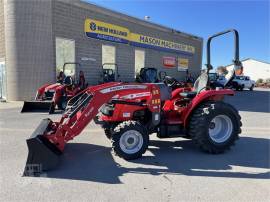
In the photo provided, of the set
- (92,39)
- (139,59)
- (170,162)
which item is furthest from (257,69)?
(170,162)

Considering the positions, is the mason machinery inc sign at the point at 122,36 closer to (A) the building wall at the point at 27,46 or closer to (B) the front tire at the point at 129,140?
(A) the building wall at the point at 27,46

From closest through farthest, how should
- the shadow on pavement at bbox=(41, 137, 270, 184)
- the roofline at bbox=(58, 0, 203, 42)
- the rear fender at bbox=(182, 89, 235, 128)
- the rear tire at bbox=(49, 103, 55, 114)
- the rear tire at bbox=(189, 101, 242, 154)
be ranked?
the shadow on pavement at bbox=(41, 137, 270, 184), the rear tire at bbox=(189, 101, 242, 154), the rear fender at bbox=(182, 89, 235, 128), the rear tire at bbox=(49, 103, 55, 114), the roofline at bbox=(58, 0, 203, 42)

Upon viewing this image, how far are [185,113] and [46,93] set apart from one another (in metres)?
8.00

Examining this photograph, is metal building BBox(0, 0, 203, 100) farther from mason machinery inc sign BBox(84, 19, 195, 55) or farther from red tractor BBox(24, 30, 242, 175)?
red tractor BBox(24, 30, 242, 175)

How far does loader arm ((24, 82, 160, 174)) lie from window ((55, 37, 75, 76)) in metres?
12.8

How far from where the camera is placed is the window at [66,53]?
17469 millimetres

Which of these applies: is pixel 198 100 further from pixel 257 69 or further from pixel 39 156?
pixel 257 69

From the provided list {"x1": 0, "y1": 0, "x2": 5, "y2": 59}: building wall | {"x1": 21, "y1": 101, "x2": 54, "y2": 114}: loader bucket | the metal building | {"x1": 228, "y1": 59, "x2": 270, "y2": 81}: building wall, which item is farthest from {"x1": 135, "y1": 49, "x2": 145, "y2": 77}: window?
{"x1": 228, "y1": 59, "x2": 270, "y2": 81}: building wall

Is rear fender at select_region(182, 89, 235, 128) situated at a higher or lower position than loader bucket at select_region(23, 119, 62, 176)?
higher

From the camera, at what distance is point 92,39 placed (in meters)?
18.5

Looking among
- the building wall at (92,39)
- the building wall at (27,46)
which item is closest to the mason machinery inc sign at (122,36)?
the building wall at (92,39)

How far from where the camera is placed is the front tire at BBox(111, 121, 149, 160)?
4641mm

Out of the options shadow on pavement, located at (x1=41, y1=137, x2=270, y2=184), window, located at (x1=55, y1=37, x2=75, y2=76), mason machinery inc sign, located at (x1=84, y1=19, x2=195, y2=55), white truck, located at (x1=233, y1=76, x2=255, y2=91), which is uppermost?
mason machinery inc sign, located at (x1=84, y1=19, x2=195, y2=55)

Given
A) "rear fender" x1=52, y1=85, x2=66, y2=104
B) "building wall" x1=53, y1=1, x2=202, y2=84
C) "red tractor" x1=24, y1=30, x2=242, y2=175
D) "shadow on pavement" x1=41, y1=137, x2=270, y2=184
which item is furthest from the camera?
"building wall" x1=53, y1=1, x2=202, y2=84
